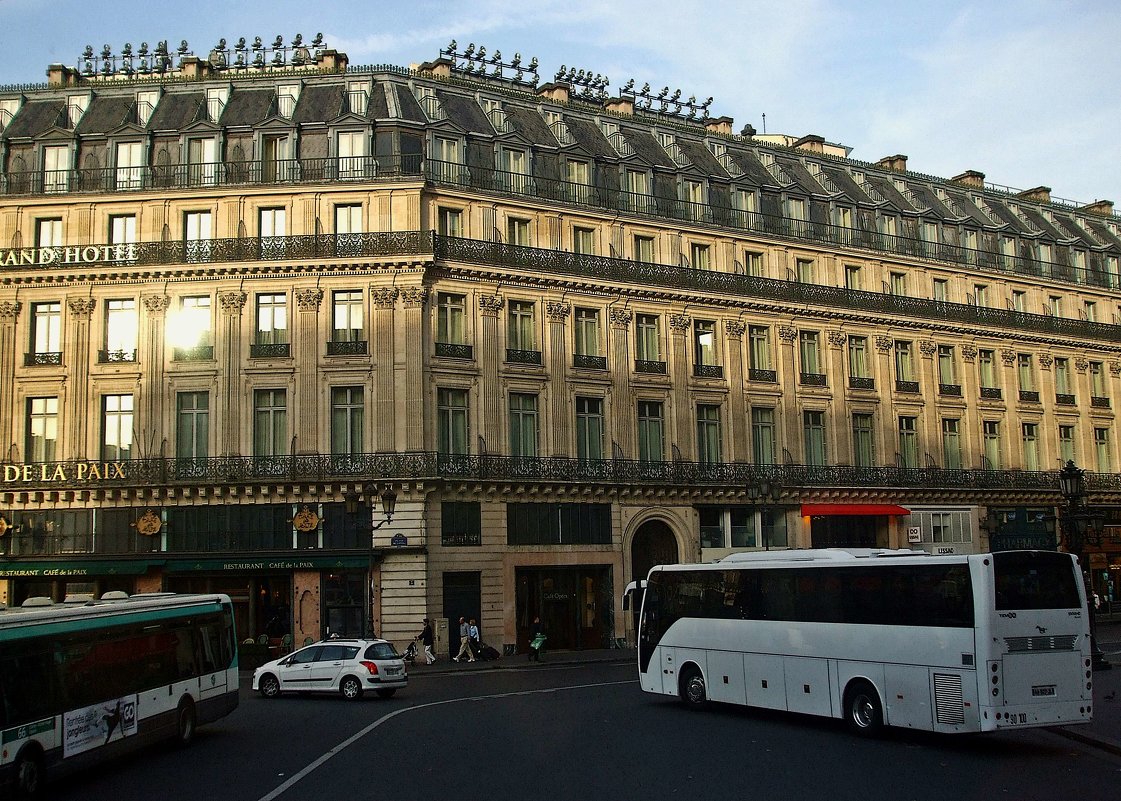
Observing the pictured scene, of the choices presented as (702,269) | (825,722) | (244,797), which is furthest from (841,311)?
(244,797)

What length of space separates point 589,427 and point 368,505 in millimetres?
11185

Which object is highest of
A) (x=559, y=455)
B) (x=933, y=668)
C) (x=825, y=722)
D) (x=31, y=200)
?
(x=31, y=200)

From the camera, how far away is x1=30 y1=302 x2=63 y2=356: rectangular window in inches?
1727

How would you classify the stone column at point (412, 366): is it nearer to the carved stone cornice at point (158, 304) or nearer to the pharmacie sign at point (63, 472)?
the carved stone cornice at point (158, 304)

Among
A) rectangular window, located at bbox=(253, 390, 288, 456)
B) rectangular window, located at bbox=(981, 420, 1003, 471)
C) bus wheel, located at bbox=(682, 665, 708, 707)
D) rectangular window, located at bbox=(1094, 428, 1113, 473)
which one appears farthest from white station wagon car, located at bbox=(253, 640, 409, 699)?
rectangular window, located at bbox=(1094, 428, 1113, 473)

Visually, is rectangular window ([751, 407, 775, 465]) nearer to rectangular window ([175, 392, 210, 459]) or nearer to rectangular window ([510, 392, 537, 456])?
rectangular window ([510, 392, 537, 456])

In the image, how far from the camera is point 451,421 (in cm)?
4384

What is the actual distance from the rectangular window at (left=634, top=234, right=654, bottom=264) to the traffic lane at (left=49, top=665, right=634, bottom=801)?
23.1 metres

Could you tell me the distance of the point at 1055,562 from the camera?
1898 cm

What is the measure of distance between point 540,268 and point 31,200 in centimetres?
1938

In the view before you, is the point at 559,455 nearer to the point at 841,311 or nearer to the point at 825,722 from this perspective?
the point at 841,311

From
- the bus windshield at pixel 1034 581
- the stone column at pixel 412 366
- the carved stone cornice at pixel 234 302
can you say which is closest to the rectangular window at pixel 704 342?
the stone column at pixel 412 366

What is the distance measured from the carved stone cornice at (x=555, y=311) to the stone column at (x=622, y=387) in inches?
90.9

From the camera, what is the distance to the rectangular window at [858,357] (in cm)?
5451
